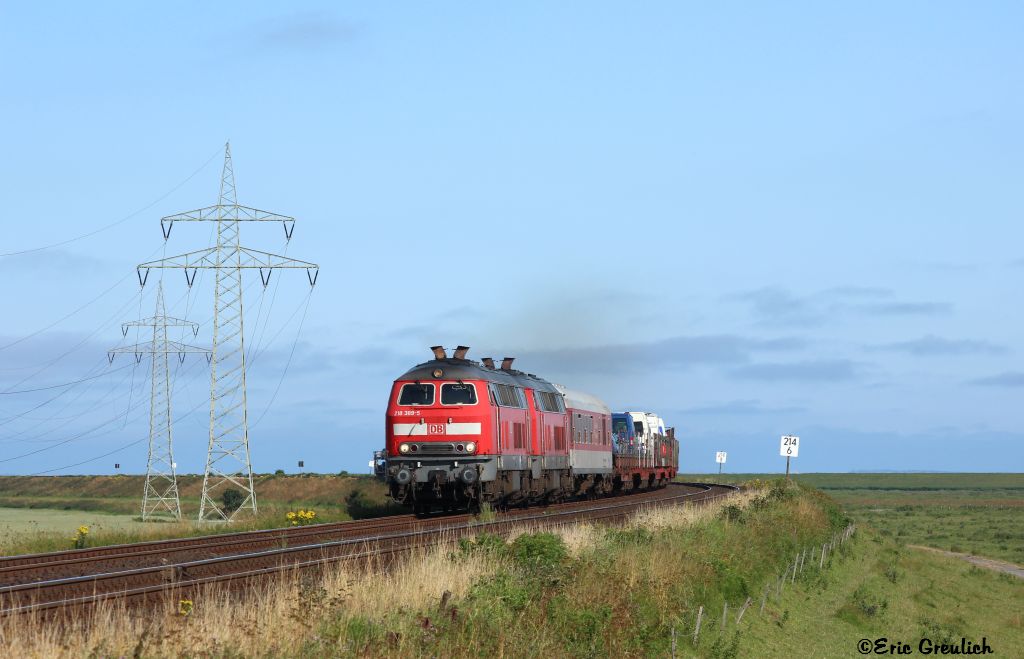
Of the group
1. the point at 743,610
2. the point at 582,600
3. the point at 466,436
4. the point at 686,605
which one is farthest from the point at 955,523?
the point at 582,600

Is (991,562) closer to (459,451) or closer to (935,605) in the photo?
(935,605)

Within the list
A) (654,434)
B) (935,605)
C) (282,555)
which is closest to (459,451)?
(282,555)

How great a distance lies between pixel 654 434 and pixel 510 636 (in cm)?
5778

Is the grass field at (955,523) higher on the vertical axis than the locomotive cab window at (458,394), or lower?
lower

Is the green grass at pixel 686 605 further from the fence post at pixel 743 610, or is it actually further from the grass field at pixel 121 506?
the grass field at pixel 121 506

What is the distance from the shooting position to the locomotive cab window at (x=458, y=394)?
3566cm

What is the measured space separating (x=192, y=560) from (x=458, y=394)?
1369 centimetres

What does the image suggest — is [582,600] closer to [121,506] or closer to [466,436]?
[466,436]

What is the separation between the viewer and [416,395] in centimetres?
3638

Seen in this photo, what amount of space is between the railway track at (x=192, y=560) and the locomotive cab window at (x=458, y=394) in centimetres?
362

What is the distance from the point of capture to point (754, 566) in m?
29.2

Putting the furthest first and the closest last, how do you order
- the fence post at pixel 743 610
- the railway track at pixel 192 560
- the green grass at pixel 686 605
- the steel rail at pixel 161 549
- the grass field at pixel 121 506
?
the grass field at pixel 121 506
the fence post at pixel 743 610
the steel rail at pixel 161 549
the railway track at pixel 192 560
the green grass at pixel 686 605

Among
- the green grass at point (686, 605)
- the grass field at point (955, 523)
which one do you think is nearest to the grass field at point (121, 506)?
the green grass at point (686, 605)

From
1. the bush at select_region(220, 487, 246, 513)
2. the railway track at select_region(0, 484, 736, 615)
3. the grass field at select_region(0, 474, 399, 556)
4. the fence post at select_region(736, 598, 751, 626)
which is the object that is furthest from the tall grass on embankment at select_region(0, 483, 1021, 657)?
the bush at select_region(220, 487, 246, 513)
